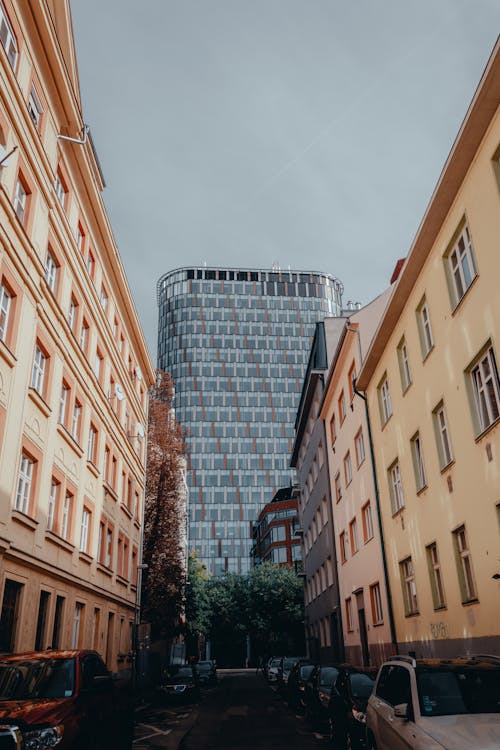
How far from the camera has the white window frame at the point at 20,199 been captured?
1521cm

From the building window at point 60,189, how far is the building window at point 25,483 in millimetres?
7499

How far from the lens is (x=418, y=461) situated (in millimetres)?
17484

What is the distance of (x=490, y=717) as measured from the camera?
676cm

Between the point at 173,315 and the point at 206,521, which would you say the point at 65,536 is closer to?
the point at 206,521

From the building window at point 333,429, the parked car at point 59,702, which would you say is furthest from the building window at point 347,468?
the parked car at point 59,702

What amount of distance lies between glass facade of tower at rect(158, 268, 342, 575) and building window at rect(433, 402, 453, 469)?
10245 cm

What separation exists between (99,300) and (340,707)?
52.4ft

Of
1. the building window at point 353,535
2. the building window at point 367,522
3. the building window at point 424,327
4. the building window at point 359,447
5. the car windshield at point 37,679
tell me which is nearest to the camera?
the car windshield at point 37,679

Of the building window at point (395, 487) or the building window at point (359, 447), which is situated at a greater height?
the building window at point (359, 447)

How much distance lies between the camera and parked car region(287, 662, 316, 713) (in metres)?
19.1

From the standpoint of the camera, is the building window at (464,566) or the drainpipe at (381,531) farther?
the drainpipe at (381,531)

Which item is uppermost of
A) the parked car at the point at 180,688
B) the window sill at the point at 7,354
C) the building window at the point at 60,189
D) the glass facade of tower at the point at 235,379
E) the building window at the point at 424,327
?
the glass facade of tower at the point at 235,379

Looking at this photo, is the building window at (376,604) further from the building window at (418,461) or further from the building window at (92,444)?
the building window at (92,444)

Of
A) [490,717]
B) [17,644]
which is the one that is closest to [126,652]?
[17,644]
